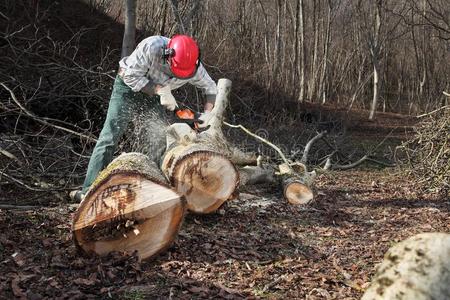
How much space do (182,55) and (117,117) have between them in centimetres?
81

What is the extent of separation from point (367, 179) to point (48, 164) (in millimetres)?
4498

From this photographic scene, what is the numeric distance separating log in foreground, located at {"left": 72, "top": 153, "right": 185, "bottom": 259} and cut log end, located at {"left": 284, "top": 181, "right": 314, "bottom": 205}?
6.93 feet

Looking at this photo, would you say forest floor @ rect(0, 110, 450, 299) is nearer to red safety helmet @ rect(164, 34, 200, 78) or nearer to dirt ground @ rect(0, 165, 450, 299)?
dirt ground @ rect(0, 165, 450, 299)

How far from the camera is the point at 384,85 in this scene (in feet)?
92.7

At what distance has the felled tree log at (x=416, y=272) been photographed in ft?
5.62

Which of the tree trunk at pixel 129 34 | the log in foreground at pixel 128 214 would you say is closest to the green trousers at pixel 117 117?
the log in foreground at pixel 128 214

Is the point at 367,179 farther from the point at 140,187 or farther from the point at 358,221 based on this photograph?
the point at 140,187

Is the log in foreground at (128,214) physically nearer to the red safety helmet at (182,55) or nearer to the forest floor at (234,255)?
the forest floor at (234,255)

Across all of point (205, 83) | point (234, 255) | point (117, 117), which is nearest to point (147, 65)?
point (117, 117)

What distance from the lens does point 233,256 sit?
328 cm

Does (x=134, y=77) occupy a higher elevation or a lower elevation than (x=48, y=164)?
higher

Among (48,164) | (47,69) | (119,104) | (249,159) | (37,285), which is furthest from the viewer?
(47,69)

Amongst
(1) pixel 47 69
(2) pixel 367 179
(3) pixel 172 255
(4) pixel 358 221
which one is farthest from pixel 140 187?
(2) pixel 367 179

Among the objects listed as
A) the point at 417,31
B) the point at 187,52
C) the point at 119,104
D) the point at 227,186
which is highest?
the point at 417,31
